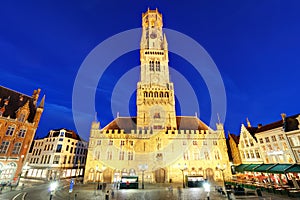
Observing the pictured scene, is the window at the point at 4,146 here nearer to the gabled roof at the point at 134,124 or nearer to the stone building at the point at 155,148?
the stone building at the point at 155,148

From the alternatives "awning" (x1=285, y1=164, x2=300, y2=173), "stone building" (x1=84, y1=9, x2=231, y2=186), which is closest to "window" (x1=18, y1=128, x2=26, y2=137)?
"stone building" (x1=84, y1=9, x2=231, y2=186)

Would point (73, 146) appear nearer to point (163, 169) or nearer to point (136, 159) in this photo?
point (136, 159)

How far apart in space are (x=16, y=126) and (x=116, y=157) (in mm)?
24140

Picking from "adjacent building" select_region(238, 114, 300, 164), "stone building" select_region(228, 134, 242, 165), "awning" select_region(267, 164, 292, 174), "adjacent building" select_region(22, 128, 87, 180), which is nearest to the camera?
"awning" select_region(267, 164, 292, 174)

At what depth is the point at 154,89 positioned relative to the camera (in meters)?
41.1

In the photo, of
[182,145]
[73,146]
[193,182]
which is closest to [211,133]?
[182,145]

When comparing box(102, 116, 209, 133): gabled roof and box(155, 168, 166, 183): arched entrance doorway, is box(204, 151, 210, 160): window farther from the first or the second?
box(155, 168, 166, 183): arched entrance doorway

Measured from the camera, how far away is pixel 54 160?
41.6m

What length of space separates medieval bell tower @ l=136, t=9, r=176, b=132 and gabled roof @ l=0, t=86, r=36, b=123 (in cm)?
2899

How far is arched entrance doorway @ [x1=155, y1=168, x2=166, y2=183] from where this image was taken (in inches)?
1226

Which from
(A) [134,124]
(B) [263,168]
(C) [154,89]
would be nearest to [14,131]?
(A) [134,124]

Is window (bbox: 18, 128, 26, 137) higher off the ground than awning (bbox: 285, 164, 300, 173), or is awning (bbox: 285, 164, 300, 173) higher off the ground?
window (bbox: 18, 128, 26, 137)

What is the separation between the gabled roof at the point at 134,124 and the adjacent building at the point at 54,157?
14601 mm

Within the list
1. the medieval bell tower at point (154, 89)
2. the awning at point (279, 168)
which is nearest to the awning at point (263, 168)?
the awning at point (279, 168)
